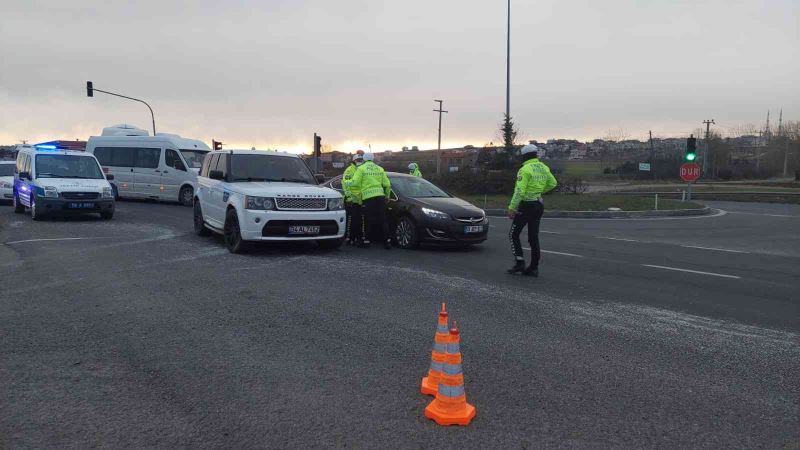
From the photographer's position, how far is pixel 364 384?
439cm

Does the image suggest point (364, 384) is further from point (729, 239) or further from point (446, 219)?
point (729, 239)

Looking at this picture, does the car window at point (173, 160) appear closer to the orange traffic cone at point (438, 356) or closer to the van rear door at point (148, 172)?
the van rear door at point (148, 172)

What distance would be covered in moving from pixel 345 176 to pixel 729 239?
958cm

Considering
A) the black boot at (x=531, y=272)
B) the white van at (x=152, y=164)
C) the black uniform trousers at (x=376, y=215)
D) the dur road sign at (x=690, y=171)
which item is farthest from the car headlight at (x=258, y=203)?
the dur road sign at (x=690, y=171)

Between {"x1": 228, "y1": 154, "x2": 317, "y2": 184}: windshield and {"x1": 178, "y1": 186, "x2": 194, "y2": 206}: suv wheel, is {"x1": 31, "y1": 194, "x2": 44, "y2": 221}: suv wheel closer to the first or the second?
{"x1": 178, "y1": 186, "x2": 194, "y2": 206}: suv wheel

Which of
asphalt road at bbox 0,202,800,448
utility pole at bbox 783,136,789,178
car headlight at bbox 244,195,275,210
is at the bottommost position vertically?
asphalt road at bbox 0,202,800,448

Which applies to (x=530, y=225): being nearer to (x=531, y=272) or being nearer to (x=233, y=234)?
(x=531, y=272)

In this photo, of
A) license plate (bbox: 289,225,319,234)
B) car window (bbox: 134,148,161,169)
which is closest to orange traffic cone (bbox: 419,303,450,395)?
license plate (bbox: 289,225,319,234)

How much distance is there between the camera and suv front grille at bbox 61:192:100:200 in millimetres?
14656

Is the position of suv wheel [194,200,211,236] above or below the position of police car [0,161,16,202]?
below

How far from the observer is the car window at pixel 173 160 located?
68.4 feet

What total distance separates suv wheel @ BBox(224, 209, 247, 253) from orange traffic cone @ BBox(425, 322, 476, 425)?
6.80 metres

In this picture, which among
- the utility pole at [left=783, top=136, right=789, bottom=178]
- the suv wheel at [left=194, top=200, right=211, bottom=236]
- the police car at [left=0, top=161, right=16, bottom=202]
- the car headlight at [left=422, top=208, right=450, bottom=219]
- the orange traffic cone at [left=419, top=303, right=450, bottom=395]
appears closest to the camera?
the orange traffic cone at [left=419, top=303, right=450, bottom=395]

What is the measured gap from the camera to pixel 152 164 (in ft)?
70.2
